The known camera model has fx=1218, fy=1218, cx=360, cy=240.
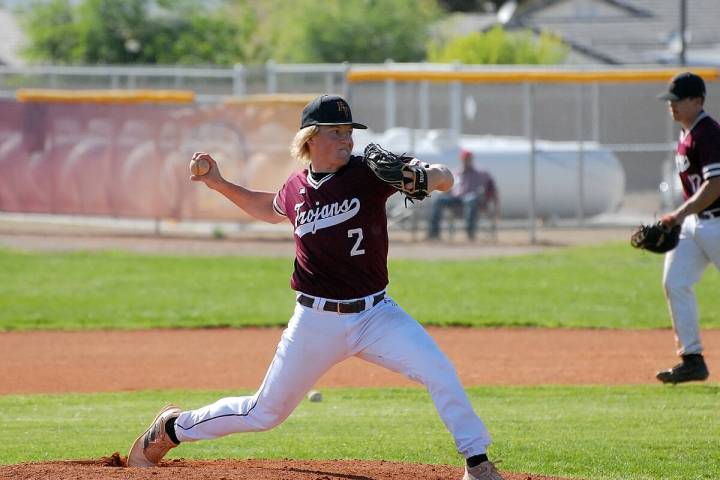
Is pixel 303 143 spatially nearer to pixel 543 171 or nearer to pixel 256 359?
pixel 256 359

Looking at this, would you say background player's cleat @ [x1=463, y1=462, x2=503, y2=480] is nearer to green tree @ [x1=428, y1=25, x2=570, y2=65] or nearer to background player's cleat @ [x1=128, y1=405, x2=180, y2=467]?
background player's cleat @ [x1=128, y1=405, x2=180, y2=467]

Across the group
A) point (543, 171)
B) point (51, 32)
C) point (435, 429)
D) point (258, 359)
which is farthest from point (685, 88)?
point (51, 32)

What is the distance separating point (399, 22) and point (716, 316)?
29146 mm

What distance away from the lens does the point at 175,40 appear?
1531 inches

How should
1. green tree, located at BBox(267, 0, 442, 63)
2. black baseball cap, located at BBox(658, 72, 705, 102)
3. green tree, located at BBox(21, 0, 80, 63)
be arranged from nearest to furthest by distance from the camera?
black baseball cap, located at BBox(658, 72, 705, 102) → green tree, located at BBox(21, 0, 80, 63) → green tree, located at BBox(267, 0, 442, 63)

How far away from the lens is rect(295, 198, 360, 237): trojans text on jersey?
19.4 feet

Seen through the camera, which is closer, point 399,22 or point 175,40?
point 175,40

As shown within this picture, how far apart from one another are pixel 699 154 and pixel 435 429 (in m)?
2.83

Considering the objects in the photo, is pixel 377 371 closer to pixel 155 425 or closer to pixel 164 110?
pixel 155 425

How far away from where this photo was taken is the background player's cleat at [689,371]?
9352 millimetres

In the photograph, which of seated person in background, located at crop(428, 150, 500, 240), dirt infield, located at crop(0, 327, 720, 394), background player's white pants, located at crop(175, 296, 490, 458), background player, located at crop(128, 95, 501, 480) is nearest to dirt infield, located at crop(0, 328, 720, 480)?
dirt infield, located at crop(0, 327, 720, 394)

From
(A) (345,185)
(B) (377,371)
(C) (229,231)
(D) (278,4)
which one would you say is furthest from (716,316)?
(D) (278,4)

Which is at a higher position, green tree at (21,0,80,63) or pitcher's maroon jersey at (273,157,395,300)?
green tree at (21,0,80,63)

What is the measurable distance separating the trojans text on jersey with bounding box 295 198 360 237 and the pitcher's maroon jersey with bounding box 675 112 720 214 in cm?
377
